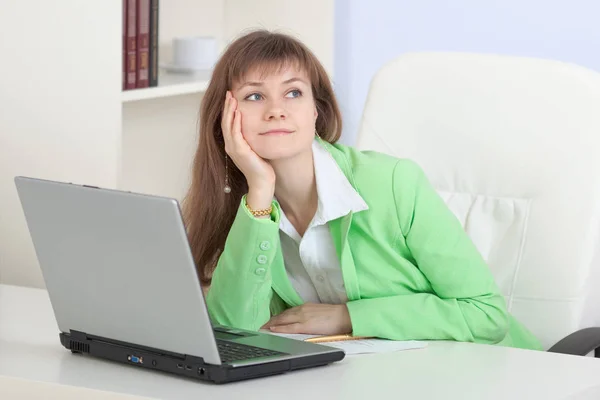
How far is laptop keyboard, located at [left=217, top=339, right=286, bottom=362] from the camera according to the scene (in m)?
1.34

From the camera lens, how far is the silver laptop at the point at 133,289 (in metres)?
1.27

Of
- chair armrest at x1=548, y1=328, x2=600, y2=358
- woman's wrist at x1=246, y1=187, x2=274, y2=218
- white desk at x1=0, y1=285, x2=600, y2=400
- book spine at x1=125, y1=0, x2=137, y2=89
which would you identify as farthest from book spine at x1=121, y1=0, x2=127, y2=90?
chair armrest at x1=548, y1=328, x2=600, y2=358

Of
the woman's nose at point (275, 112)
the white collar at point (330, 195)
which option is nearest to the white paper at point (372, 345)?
the white collar at point (330, 195)

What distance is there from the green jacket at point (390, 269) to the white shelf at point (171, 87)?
0.80m

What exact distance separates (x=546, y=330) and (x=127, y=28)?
120 centimetres

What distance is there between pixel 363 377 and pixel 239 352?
163 millimetres

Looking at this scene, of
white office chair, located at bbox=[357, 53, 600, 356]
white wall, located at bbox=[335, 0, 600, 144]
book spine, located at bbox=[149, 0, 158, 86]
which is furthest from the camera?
white wall, located at bbox=[335, 0, 600, 144]

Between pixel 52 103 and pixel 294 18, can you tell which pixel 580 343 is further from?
pixel 294 18

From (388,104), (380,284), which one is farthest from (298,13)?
(380,284)

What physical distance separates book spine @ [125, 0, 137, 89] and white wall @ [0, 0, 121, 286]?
289mm

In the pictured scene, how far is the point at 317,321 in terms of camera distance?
5.45 feet

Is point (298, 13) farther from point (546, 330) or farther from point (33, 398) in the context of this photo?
point (33, 398)

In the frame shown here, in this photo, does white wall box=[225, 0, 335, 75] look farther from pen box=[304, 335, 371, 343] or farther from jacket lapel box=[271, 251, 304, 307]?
pen box=[304, 335, 371, 343]

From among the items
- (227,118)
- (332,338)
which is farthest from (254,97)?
(332,338)
